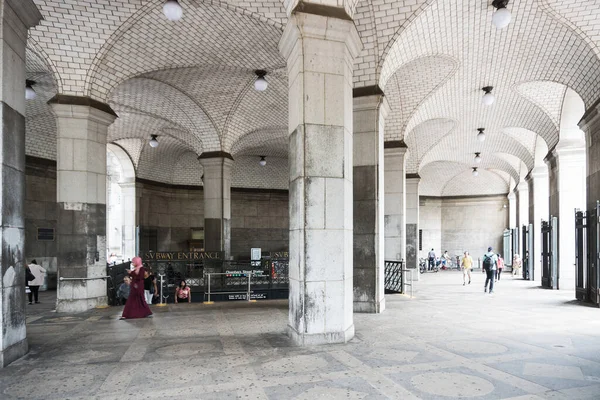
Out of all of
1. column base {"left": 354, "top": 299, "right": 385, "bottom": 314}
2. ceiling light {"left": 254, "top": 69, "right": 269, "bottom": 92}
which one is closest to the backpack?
column base {"left": 354, "top": 299, "right": 385, "bottom": 314}

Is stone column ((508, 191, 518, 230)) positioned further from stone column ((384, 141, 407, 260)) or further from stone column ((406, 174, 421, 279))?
stone column ((384, 141, 407, 260))

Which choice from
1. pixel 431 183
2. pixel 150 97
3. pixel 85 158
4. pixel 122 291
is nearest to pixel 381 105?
pixel 85 158

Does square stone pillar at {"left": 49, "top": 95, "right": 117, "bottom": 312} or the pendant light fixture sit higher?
the pendant light fixture

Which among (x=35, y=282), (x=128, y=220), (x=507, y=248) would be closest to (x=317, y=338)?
(x=35, y=282)

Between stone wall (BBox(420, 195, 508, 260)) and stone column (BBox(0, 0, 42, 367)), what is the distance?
29.6 meters

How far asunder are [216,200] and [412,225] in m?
9.31

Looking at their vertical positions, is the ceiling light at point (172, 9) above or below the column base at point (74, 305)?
above

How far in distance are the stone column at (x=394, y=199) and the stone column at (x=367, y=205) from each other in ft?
18.3

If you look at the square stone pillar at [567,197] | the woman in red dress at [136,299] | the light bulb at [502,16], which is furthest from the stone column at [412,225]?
the woman in red dress at [136,299]

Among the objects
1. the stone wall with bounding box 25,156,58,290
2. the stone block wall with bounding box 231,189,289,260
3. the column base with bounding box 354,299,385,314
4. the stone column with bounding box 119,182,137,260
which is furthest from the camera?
the stone block wall with bounding box 231,189,289,260

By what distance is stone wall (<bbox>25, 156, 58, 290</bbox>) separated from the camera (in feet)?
57.7

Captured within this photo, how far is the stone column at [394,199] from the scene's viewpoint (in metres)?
16.1

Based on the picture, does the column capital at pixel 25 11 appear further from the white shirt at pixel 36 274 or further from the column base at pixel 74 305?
the white shirt at pixel 36 274

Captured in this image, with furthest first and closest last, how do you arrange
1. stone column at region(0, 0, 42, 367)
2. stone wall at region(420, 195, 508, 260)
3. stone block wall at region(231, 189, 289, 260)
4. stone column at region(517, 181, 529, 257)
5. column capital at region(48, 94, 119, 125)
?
1. stone wall at region(420, 195, 508, 260)
2. stone block wall at region(231, 189, 289, 260)
3. stone column at region(517, 181, 529, 257)
4. column capital at region(48, 94, 119, 125)
5. stone column at region(0, 0, 42, 367)
